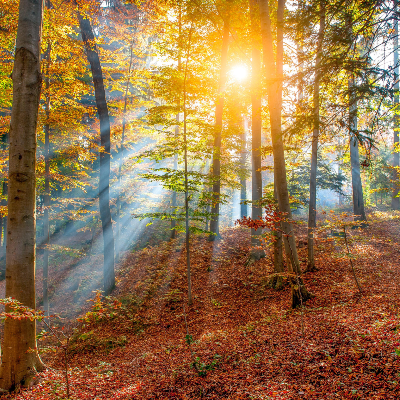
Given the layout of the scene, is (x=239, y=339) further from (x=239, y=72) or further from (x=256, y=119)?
(x=239, y=72)

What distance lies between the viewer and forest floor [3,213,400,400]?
129 inches

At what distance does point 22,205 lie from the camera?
3627mm

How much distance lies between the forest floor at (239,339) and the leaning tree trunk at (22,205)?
0.34 metres

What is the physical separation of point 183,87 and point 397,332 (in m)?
8.41

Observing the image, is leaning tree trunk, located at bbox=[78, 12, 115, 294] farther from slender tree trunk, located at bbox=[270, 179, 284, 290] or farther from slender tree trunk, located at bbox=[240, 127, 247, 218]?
slender tree trunk, located at bbox=[240, 127, 247, 218]

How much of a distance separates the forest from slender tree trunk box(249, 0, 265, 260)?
0.08 m

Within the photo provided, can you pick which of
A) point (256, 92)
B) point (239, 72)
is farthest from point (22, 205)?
point (239, 72)

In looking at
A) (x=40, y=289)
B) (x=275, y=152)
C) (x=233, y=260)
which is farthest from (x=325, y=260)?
(x=40, y=289)

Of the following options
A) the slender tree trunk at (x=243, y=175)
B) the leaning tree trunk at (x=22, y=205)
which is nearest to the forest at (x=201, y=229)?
the leaning tree trunk at (x=22, y=205)

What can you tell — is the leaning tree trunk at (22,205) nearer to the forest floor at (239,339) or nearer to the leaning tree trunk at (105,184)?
the forest floor at (239,339)

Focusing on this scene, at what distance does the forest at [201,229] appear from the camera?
361 cm

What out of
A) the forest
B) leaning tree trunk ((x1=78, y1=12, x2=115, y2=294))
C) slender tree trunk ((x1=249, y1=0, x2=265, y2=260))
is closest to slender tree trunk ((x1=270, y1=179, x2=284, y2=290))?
the forest

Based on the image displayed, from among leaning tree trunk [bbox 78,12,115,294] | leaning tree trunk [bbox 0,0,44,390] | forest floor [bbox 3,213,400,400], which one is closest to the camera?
forest floor [bbox 3,213,400,400]

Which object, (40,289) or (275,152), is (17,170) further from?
(40,289)
